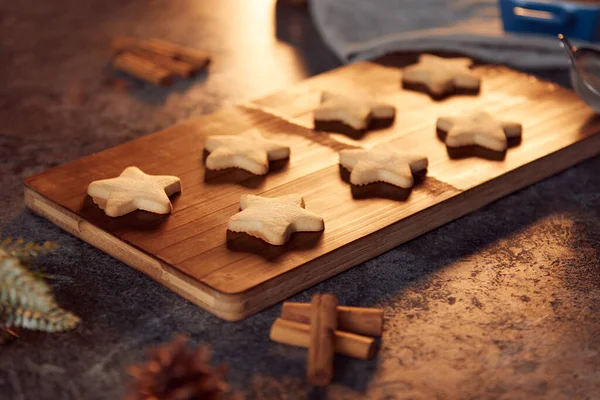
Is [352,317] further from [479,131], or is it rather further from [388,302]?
[479,131]

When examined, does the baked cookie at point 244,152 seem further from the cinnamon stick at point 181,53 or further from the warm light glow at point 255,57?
the cinnamon stick at point 181,53

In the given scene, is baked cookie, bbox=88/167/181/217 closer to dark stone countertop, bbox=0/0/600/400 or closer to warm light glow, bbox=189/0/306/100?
dark stone countertop, bbox=0/0/600/400

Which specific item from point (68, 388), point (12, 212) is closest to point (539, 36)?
point (12, 212)

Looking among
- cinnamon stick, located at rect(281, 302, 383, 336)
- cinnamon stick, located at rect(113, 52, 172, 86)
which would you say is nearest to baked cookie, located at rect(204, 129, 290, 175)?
cinnamon stick, located at rect(281, 302, 383, 336)

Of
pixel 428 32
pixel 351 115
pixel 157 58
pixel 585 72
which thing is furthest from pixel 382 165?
pixel 157 58

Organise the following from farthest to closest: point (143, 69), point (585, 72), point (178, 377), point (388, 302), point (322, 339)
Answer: point (143, 69), point (585, 72), point (388, 302), point (322, 339), point (178, 377)

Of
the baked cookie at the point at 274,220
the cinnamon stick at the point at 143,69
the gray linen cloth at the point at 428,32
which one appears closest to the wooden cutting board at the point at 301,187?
the baked cookie at the point at 274,220

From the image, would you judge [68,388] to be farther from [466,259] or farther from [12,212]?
[466,259]
